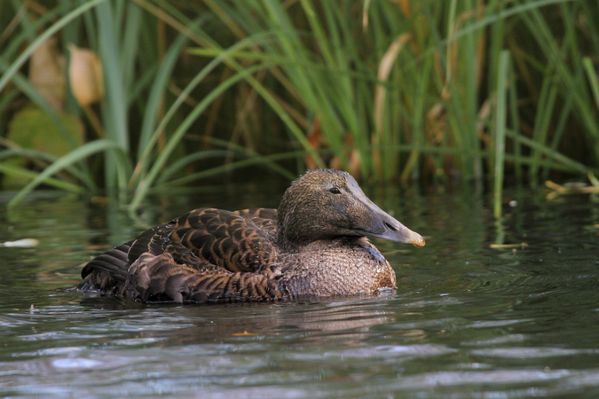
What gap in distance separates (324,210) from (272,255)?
0.39 meters

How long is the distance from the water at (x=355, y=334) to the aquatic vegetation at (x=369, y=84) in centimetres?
178

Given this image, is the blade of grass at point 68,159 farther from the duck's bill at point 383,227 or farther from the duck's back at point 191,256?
the duck's bill at point 383,227

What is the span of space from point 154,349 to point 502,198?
5.84 m

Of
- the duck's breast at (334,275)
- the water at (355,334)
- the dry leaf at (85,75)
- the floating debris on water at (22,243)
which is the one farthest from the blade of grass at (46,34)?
the dry leaf at (85,75)

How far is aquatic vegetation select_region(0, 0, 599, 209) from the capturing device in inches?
396

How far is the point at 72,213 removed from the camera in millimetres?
10859

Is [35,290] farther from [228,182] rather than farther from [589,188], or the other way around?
[228,182]

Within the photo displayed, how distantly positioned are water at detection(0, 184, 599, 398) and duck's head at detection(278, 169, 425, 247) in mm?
426

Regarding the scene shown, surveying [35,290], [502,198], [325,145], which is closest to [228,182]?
[325,145]

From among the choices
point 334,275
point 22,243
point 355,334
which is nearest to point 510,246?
point 334,275

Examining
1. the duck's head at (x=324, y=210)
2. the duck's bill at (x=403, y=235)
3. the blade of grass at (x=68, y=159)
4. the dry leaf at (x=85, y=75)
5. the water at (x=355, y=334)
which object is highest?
the dry leaf at (x=85, y=75)

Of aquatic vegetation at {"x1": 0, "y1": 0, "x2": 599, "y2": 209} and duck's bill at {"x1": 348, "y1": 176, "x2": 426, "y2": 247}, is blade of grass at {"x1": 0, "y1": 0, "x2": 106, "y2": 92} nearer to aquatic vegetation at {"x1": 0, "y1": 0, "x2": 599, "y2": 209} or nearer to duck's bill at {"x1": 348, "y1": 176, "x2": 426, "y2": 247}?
aquatic vegetation at {"x1": 0, "y1": 0, "x2": 599, "y2": 209}

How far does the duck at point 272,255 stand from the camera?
650 cm

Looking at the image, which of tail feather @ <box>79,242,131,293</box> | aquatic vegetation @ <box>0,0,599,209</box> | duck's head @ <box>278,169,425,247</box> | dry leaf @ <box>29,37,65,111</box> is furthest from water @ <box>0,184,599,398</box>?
dry leaf @ <box>29,37,65,111</box>
